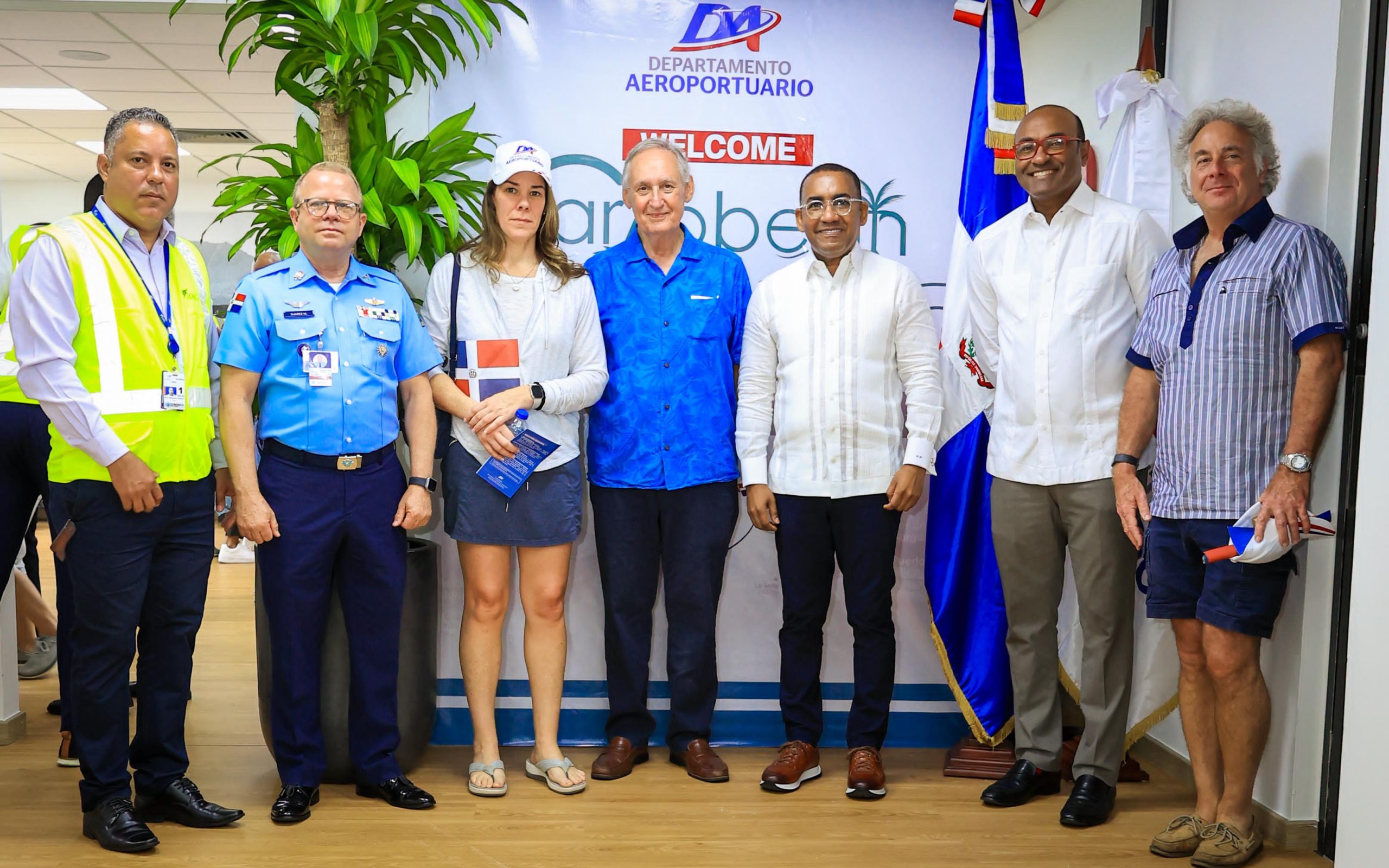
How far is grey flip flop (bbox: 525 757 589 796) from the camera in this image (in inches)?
119

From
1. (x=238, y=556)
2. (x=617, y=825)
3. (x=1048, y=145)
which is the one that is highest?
(x=1048, y=145)

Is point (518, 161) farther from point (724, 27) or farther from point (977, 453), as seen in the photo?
point (977, 453)

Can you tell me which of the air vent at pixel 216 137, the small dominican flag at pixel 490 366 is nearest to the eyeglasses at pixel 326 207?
the small dominican flag at pixel 490 366

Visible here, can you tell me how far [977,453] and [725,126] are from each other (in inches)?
50.6

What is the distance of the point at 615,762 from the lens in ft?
10.4

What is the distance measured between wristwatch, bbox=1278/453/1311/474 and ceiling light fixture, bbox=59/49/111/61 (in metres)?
7.16

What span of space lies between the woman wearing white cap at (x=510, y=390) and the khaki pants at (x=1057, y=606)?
1.22 metres

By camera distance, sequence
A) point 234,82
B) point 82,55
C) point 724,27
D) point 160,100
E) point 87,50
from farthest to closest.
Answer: point 160,100
point 234,82
point 82,55
point 87,50
point 724,27

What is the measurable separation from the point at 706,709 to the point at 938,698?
80 cm

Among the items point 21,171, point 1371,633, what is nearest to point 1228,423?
point 1371,633

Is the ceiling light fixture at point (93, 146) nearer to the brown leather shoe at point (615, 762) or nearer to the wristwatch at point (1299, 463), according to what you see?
the brown leather shoe at point (615, 762)

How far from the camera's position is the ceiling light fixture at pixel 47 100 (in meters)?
7.99

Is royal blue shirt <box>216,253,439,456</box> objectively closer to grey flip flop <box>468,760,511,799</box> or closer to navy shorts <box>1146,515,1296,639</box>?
grey flip flop <box>468,760,511,799</box>

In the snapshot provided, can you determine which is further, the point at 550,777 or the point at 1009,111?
the point at 1009,111
